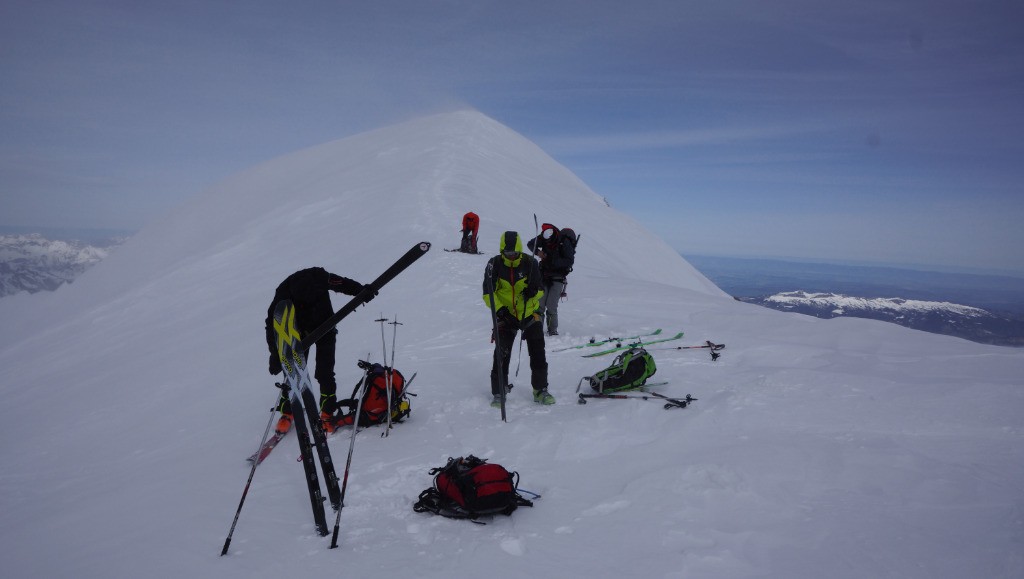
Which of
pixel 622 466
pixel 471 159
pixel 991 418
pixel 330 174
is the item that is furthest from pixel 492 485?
pixel 330 174

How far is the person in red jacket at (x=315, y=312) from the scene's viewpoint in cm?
609

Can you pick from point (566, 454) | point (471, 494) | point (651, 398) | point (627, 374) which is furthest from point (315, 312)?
point (651, 398)

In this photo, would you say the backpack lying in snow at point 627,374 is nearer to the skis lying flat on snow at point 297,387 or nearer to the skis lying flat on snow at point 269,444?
the skis lying flat on snow at point 297,387

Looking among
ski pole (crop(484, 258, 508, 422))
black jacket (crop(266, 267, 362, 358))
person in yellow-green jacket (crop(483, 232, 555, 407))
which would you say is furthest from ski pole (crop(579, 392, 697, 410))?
black jacket (crop(266, 267, 362, 358))

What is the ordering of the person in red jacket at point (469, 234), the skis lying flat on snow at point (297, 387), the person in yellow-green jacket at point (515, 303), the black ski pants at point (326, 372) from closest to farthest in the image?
the skis lying flat on snow at point (297, 387), the black ski pants at point (326, 372), the person in yellow-green jacket at point (515, 303), the person in red jacket at point (469, 234)

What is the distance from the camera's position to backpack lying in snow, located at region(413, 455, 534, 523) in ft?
15.4

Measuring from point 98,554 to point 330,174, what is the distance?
117 ft

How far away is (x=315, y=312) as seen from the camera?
6.40 m

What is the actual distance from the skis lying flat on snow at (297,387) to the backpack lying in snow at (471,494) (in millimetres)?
920

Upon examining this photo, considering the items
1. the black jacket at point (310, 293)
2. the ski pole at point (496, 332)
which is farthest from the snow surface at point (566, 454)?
the black jacket at point (310, 293)

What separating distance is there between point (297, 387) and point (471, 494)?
195 centimetres

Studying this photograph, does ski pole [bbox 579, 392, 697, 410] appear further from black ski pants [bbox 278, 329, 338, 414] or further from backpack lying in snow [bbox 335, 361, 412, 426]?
black ski pants [bbox 278, 329, 338, 414]

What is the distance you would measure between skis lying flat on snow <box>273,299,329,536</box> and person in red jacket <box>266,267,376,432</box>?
80cm

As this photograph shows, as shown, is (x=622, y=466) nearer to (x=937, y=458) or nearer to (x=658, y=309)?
(x=937, y=458)
